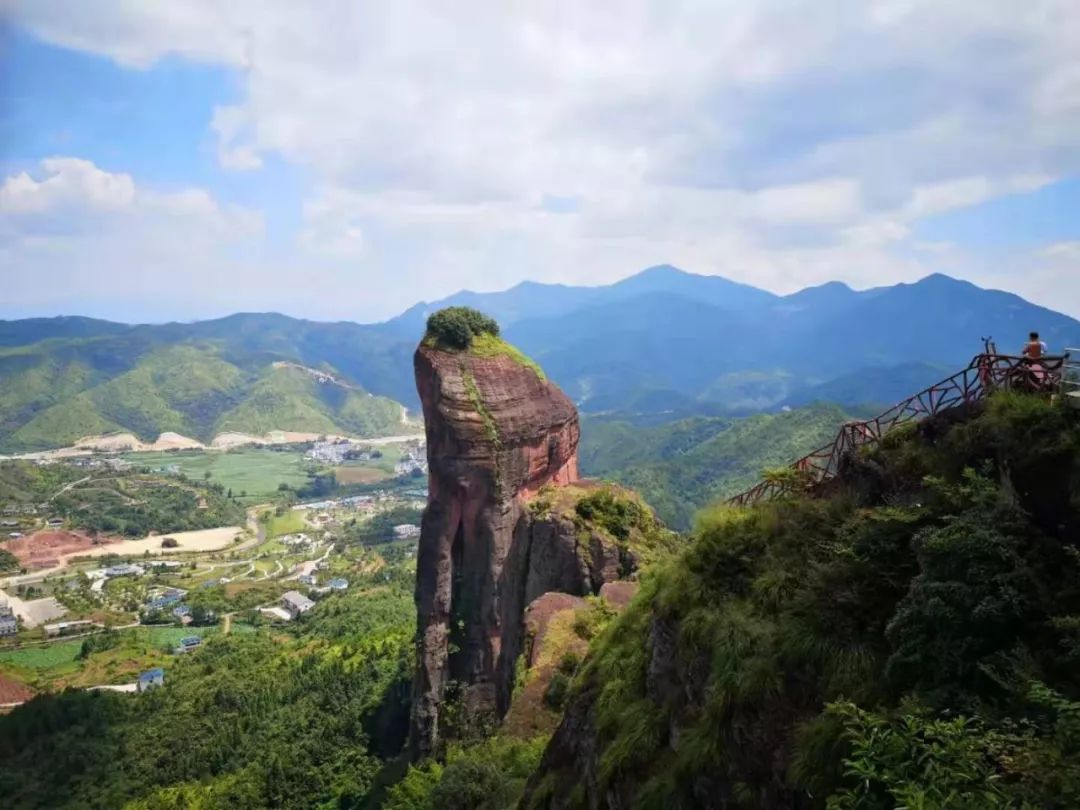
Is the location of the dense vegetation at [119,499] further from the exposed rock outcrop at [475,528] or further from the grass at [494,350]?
the grass at [494,350]

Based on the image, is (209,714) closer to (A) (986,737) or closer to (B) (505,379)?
(B) (505,379)

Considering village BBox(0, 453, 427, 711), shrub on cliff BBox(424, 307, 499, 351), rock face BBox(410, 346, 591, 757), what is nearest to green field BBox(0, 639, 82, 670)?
village BBox(0, 453, 427, 711)

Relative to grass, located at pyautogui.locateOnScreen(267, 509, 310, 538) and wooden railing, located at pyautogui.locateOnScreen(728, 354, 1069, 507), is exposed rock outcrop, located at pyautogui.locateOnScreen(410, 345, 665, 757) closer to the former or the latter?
wooden railing, located at pyautogui.locateOnScreen(728, 354, 1069, 507)

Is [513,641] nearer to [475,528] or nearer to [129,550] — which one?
[475,528]

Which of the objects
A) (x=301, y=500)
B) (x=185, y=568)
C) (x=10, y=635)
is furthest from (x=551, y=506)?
(x=301, y=500)

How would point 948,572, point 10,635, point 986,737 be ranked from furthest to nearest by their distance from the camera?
point 10,635 → point 948,572 → point 986,737

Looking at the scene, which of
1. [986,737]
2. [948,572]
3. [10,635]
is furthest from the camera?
[10,635]
